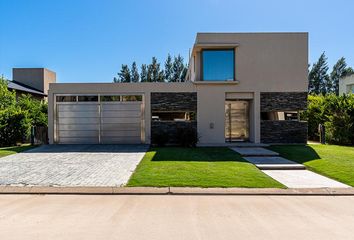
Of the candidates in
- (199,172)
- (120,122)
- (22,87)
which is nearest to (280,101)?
(120,122)

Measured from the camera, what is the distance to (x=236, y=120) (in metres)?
16.6

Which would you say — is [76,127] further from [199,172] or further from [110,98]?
[199,172]

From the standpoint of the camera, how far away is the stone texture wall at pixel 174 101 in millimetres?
15992

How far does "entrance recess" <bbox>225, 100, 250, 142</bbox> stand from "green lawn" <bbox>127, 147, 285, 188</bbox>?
518 centimetres

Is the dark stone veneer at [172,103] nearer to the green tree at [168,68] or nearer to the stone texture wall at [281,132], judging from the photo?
the stone texture wall at [281,132]

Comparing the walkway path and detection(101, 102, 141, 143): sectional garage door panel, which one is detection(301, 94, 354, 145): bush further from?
detection(101, 102, 141, 143): sectional garage door panel

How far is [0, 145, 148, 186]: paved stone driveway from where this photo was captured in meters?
7.81

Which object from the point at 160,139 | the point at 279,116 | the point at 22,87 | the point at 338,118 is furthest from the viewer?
the point at 22,87

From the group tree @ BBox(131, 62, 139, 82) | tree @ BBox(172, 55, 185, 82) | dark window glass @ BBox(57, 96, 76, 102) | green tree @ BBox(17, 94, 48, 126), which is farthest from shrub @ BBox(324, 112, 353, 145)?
tree @ BBox(131, 62, 139, 82)

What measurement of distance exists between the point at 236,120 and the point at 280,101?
A: 2.68 metres
